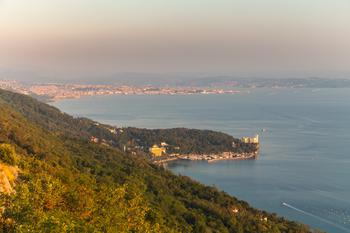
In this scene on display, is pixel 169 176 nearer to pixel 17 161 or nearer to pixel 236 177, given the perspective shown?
pixel 236 177

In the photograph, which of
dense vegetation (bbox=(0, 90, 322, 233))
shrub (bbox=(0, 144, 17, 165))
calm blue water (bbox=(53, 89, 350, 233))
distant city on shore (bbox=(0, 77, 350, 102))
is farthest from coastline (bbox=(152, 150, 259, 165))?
distant city on shore (bbox=(0, 77, 350, 102))

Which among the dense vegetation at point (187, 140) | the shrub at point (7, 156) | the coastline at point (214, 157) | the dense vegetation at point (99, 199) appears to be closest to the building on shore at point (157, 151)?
the coastline at point (214, 157)

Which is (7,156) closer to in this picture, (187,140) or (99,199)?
(99,199)

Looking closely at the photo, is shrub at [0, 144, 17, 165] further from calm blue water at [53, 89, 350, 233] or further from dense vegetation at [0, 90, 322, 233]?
calm blue water at [53, 89, 350, 233]

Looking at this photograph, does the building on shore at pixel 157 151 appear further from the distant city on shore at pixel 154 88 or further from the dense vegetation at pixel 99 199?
the distant city on shore at pixel 154 88

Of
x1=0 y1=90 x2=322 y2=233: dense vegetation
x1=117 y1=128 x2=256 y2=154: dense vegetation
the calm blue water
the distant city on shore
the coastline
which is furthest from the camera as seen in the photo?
the distant city on shore

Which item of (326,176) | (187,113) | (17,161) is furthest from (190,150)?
(17,161)

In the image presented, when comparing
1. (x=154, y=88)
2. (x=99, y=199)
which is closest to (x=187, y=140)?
(x=99, y=199)
